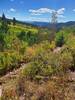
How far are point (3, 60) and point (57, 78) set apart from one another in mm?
18710

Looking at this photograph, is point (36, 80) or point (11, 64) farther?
point (11, 64)

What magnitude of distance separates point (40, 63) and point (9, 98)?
860 cm

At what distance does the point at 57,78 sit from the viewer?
25.4 metres

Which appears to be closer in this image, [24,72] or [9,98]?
[9,98]

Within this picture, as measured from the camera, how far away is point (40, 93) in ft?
72.9

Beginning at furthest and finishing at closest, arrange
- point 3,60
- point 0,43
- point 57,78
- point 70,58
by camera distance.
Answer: point 0,43
point 3,60
point 70,58
point 57,78

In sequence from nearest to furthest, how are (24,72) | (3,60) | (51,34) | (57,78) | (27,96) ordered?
1. (27,96)
2. (57,78)
3. (24,72)
4. (3,60)
5. (51,34)

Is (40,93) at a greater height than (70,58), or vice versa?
(70,58)

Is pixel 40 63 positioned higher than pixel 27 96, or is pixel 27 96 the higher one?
pixel 40 63

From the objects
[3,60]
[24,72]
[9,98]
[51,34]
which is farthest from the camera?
[51,34]

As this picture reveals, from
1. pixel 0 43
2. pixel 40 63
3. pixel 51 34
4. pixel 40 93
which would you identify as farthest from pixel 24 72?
pixel 51 34

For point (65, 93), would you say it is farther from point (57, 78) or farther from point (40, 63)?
point (40, 63)

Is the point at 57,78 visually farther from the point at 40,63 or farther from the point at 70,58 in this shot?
the point at 70,58

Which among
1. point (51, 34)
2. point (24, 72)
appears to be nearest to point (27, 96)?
point (24, 72)
